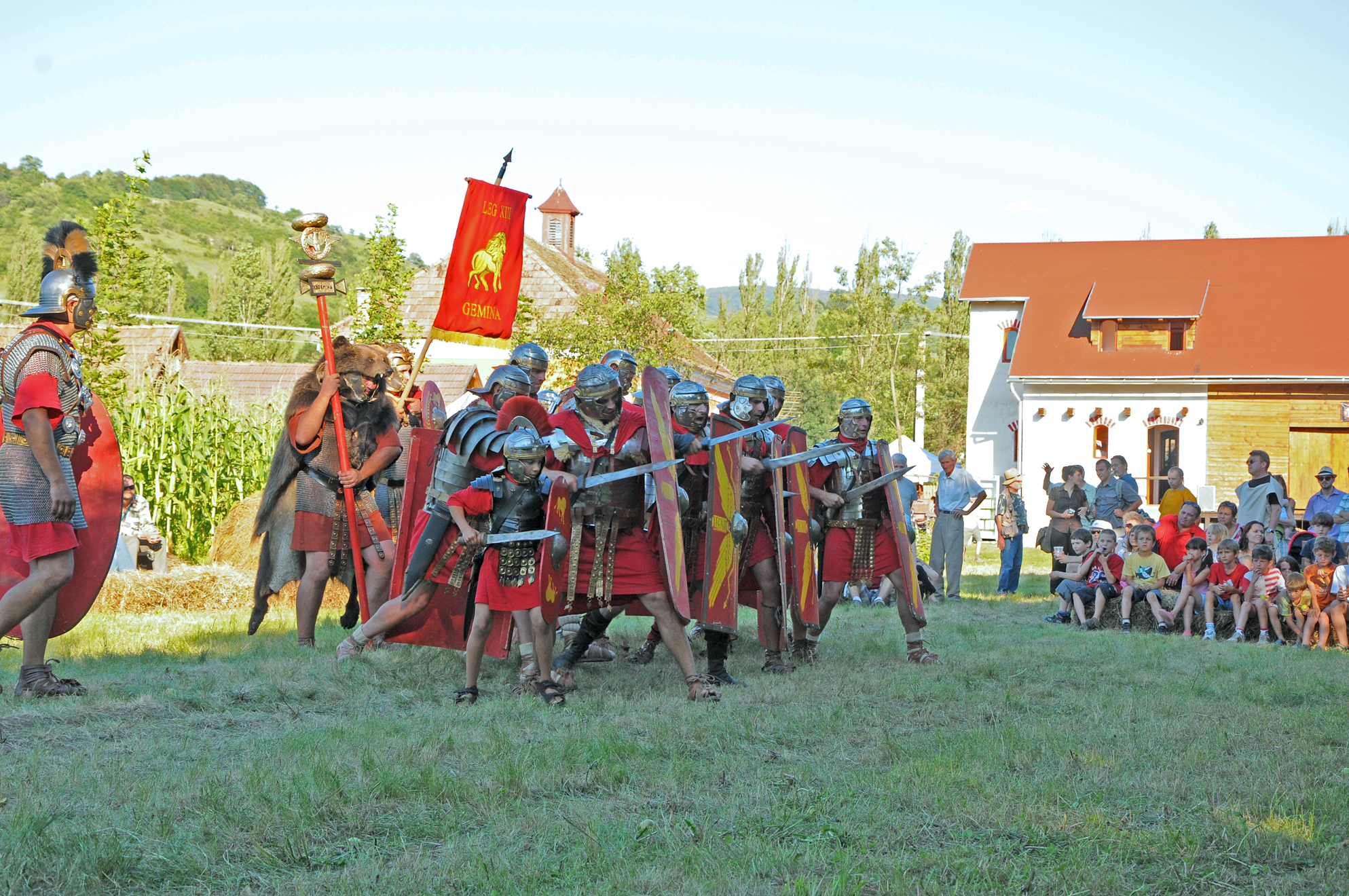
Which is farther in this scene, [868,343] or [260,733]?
[868,343]

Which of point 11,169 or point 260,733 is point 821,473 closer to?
point 260,733

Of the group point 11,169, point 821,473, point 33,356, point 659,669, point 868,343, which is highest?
point 11,169

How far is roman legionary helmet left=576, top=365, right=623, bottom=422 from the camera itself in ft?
19.1

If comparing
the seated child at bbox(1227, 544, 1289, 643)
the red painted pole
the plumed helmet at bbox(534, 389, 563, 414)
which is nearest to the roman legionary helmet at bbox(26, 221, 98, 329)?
the red painted pole

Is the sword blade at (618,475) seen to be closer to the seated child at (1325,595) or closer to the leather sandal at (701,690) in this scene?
the leather sandal at (701,690)

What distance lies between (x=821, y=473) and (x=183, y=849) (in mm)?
4540

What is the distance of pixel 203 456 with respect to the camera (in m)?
11.9

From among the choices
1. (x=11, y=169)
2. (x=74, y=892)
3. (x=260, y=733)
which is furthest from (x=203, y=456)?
(x=11, y=169)

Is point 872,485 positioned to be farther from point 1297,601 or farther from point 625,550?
point 1297,601

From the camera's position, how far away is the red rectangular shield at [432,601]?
6664mm

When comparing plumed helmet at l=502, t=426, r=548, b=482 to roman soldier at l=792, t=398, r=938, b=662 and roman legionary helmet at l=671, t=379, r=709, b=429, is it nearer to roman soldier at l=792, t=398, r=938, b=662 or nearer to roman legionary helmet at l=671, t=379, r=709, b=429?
roman legionary helmet at l=671, t=379, r=709, b=429

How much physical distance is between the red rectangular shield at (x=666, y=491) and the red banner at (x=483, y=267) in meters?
3.80

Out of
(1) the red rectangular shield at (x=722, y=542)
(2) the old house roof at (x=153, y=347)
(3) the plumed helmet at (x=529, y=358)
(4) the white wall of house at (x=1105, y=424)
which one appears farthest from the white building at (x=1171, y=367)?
(3) the plumed helmet at (x=529, y=358)

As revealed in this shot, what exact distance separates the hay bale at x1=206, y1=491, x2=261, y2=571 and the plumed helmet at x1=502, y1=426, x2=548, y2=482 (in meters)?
5.78
